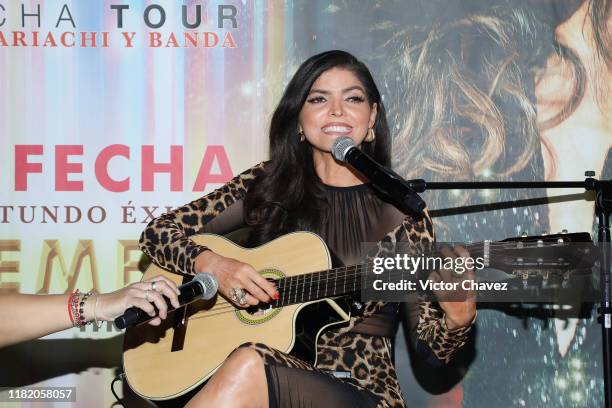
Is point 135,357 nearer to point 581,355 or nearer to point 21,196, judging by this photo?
point 21,196

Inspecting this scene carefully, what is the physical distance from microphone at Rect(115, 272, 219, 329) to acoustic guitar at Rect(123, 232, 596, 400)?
0.49 meters

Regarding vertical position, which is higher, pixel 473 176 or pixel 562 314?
pixel 473 176

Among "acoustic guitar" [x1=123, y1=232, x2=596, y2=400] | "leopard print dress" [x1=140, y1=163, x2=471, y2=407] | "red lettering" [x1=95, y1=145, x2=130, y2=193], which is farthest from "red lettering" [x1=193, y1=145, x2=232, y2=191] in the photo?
"acoustic guitar" [x1=123, y1=232, x2=596, y2=400]

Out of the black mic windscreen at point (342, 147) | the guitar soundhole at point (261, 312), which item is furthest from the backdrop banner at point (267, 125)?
the black mic windscreen at point (342, 147)

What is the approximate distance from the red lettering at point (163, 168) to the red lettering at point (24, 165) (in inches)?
19.1

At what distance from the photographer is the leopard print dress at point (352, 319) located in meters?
2.19

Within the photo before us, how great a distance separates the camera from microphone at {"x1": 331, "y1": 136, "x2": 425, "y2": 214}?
2014 millimetres

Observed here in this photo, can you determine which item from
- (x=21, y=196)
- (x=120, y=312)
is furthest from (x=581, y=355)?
(x=21, y=196)

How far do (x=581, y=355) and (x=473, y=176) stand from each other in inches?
38.3

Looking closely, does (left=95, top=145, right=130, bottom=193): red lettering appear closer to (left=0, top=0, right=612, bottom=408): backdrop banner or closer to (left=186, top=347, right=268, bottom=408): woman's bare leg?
(left=0, top=0, right=612, bottom=408): backdrop banner

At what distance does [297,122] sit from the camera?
118 inches

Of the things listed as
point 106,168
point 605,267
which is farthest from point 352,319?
point 106,168

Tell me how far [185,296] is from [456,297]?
2.98 ft

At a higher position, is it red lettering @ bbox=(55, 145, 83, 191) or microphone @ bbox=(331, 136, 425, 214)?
red lettering @ bbox=(55, 145, 83, 191)
